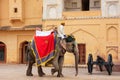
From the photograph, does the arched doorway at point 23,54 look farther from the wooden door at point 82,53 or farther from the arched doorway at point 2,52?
the wooden door at point 82,53

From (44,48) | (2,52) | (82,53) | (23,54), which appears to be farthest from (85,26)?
(44,48)

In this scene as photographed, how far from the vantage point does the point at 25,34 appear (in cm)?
2938

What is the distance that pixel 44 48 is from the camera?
15906mm

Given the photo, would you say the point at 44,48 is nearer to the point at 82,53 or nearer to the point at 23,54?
the point at 82,53

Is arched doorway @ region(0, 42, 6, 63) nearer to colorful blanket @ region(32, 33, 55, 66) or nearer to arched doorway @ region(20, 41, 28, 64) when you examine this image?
arched doorway @ region(20, 41, 28, 64)

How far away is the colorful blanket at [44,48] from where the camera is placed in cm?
1584

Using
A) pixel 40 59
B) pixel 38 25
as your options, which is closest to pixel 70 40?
pixel 40 59

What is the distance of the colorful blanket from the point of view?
52.0ft

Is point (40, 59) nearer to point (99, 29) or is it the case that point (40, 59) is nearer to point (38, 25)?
point (99, 29)

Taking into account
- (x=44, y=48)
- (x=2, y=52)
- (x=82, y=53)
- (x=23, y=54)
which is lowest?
(x=23, y=54)

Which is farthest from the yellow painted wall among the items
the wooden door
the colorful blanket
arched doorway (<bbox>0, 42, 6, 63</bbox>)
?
the colorful blanket

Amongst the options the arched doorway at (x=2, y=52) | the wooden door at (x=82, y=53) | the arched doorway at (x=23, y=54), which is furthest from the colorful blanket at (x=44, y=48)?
the arched doorway at (x=2, y=52)

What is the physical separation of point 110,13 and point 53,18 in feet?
13.4

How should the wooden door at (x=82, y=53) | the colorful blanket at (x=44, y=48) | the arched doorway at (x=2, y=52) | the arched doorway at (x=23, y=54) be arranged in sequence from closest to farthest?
the colorful blanket at (x=44, y=48) → the wooden door at (x=82, y=53) → the arched doorway at (x=23, y=54) → the arched doorway at (x=2, y=52)
